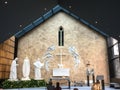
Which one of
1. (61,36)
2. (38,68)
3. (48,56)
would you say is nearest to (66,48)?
(61,36)

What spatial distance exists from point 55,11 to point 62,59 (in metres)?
3.92

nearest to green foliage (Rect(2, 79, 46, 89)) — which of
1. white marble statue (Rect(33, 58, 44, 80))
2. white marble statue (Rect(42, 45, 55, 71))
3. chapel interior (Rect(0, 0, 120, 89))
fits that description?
white marble statue (Rect(33, 58, 44, 80))

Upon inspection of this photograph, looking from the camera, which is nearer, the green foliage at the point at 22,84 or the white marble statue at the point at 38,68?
the green foliage at the point at 22,84

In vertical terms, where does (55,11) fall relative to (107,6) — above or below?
above

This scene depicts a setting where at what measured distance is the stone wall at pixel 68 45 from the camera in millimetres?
13630

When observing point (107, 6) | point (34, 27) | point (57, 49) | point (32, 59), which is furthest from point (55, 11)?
point (107, 6)

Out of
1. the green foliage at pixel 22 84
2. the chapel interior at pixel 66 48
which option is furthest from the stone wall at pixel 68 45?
the green foliage at pixel 22 84

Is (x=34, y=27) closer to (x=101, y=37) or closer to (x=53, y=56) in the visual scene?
(x=53, y=56)

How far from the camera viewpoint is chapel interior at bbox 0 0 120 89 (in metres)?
13.5

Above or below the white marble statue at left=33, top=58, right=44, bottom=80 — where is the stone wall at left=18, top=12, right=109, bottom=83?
above

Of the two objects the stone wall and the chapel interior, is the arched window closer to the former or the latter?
the chapel interior

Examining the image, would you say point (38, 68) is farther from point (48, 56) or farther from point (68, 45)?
point (68, 45)

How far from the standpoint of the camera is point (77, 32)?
1421 centimetres

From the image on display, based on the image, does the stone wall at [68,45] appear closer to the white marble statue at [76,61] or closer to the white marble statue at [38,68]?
the white marble statue at [76,61]
